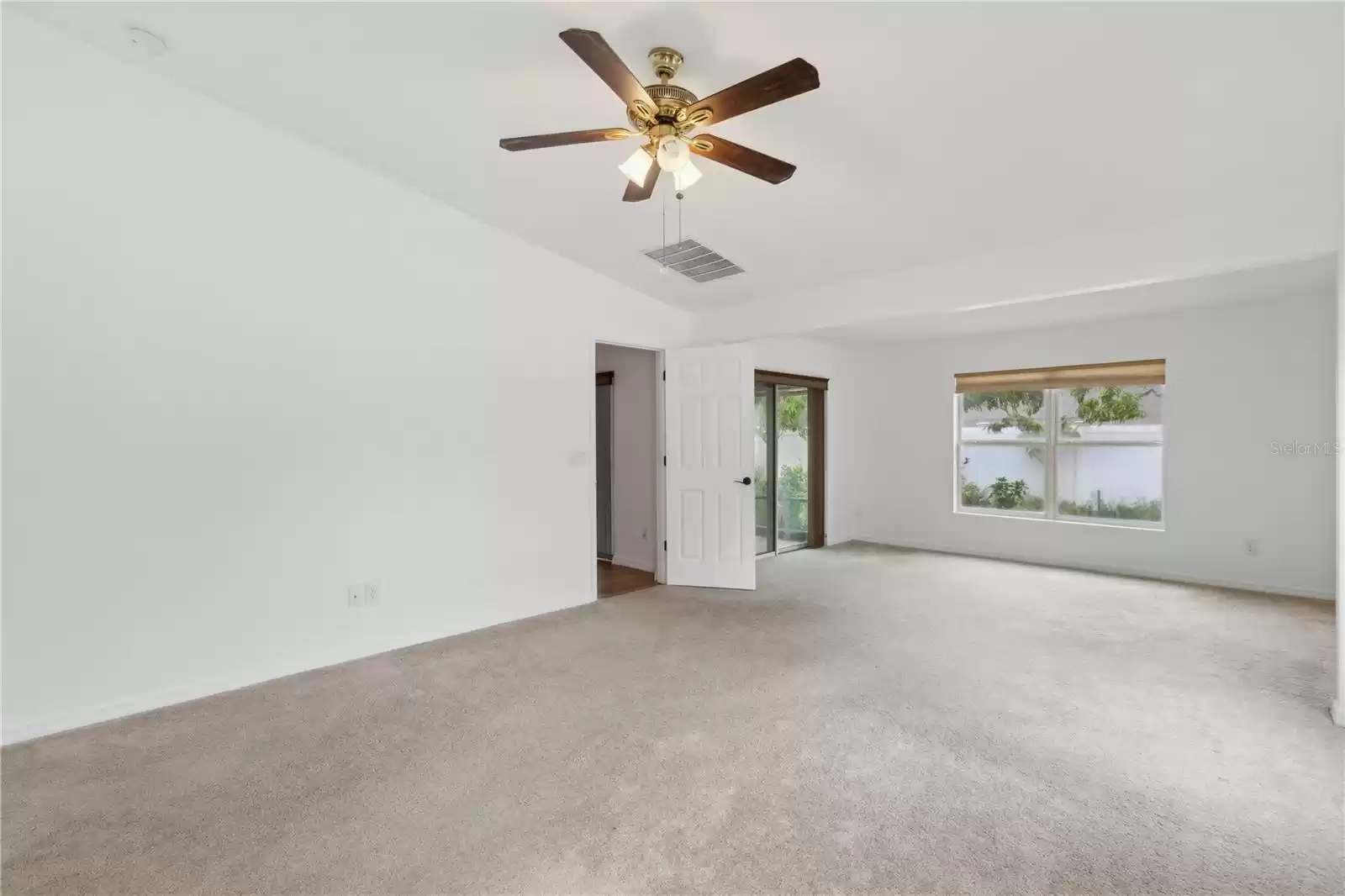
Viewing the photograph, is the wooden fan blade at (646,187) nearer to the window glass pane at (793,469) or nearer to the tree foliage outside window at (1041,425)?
the window glass pane at (793,469)

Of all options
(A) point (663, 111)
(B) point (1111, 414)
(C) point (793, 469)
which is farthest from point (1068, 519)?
(A) point (663, 111)

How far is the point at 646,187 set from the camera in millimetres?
2586

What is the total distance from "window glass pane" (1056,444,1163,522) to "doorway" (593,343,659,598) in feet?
12.8

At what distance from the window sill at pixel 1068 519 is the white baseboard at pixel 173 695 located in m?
5.36

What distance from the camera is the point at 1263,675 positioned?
3.21m

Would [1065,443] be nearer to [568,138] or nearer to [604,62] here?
[568,138]

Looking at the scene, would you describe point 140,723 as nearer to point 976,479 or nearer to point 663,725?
point 663,725

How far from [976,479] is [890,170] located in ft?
14.5

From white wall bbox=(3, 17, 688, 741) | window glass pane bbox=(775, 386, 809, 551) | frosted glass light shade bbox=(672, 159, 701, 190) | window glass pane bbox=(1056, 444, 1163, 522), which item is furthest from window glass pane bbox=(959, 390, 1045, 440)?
frosted glass light shade bbox=(672, 159, 701, 190)

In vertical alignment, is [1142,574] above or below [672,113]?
below

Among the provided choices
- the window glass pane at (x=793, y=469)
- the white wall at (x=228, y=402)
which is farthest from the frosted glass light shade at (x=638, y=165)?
the window glass pane at (x=793, y=469)

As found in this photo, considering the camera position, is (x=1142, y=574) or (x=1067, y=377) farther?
(x=1067, y=377)

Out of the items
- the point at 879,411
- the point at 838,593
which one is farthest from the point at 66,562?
the point at 879,411

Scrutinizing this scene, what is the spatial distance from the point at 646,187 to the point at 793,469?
461 cm
